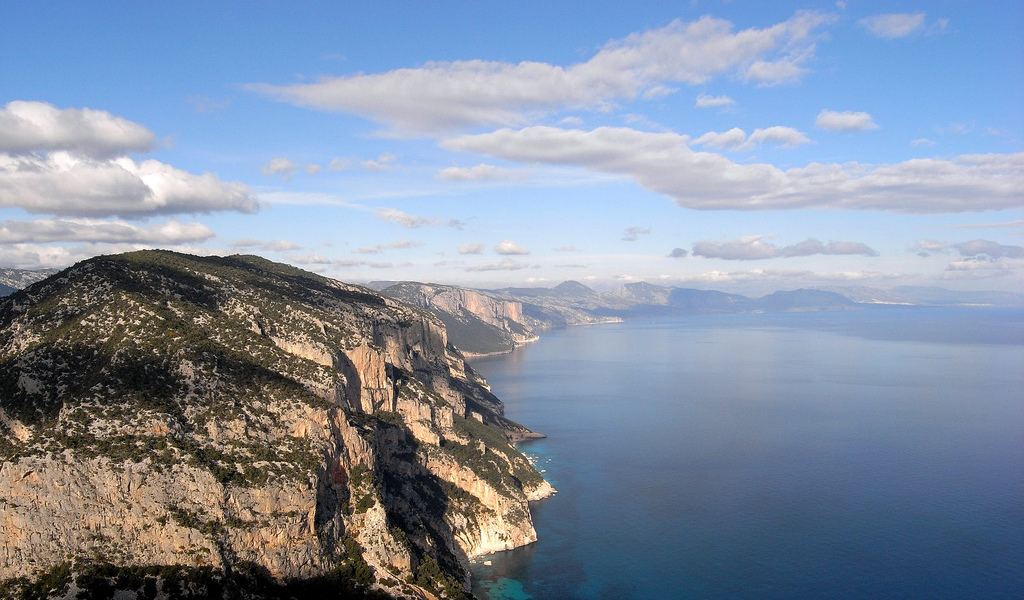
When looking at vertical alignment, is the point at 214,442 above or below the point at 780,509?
above

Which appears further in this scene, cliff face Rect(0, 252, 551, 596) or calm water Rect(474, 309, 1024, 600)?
calm water Rect(474, 309, 1024, 600)

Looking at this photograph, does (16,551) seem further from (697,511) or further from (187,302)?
(697,511)

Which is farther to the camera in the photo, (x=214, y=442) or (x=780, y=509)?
(x=780, y=509)

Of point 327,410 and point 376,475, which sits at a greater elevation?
point 327,410

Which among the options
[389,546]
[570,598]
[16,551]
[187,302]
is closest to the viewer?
[16,551]

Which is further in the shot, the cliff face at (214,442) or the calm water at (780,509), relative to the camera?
the calm water at (780,509)

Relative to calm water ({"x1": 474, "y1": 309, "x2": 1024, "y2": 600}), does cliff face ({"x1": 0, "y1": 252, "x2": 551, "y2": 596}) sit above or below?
above

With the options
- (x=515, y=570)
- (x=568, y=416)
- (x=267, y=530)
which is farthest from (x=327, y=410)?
(x=568, y=416)

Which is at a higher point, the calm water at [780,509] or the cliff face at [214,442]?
the cliff face at [214,442]
